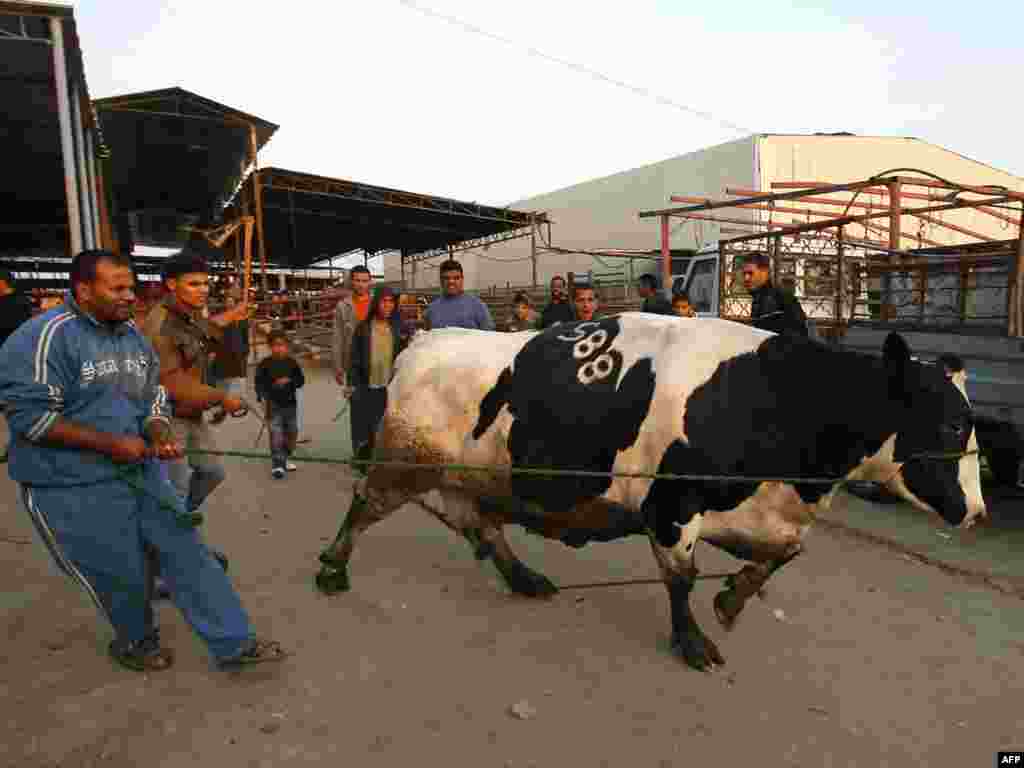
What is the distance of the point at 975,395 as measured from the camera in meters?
4.67

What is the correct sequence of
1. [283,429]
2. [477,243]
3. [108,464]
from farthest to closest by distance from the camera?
[477,243], [283,429], [108,464]

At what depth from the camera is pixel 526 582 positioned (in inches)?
145

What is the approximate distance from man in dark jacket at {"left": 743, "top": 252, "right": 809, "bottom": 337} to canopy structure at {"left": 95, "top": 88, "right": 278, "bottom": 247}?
1246cm

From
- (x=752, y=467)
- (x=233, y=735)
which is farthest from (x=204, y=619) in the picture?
(x=752, y=467)

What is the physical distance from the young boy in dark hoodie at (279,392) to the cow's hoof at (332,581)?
110 inches

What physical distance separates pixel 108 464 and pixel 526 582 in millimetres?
2128

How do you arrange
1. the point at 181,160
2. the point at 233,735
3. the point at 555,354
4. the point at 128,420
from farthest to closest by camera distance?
the point at 181,160 → the point at 555,354 → the point at 128,420 → the point at 233,735

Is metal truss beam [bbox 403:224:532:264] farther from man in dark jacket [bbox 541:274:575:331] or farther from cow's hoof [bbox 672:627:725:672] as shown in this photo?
cow's hoof [bbox 672:627:725:672]

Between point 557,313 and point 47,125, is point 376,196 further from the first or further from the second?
point 557,313

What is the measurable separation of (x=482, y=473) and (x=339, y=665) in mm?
1124

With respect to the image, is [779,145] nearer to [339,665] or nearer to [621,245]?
[621,245]

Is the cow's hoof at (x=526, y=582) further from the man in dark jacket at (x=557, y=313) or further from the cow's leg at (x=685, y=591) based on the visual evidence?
the man in dark jacket at (x=557, y=313)

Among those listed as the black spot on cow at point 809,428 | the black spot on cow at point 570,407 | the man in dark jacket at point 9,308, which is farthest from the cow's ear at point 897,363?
the man in dark jacket at point 9,308

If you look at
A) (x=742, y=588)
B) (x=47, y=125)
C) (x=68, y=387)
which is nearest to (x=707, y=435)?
(x=742, y=588)
